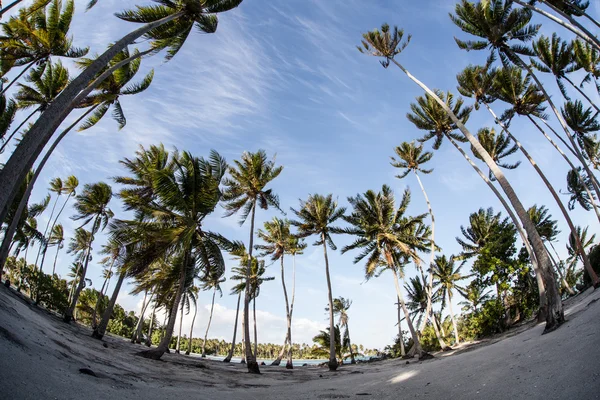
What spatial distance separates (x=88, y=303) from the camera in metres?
35.7

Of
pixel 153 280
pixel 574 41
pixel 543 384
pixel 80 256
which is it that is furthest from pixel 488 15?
pixel 80 256

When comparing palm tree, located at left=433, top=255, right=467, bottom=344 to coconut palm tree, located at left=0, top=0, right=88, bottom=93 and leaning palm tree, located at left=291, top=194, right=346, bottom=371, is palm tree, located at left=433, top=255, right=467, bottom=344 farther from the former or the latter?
coconut palm tree, located at left=0, top=0, right=88, bottom=93

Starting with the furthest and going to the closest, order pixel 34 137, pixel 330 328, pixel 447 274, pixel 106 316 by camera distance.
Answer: pixel 447 274 < pixel 330 328 < pixel 106 316 < pixel 34 137

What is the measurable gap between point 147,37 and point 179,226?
26.0ft

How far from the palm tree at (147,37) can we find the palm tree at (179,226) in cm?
508

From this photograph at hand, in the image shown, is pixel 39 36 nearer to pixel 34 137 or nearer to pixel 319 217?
pixel 34 137

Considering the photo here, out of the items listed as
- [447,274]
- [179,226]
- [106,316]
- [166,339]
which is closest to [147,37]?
[179,226]

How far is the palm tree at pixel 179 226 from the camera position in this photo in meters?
12.5

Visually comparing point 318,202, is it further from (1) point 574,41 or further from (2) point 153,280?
(1) point 574,41

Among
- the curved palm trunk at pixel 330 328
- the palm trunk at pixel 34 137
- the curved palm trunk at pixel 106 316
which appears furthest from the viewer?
the curved palm trunk at pixel 330 328

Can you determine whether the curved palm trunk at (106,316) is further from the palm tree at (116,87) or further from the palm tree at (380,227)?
the palm tree at (380,227)

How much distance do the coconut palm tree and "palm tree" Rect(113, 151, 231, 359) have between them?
6.03 meters

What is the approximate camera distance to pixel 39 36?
429 inches

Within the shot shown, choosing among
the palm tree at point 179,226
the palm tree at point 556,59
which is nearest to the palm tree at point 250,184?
the palm tree at point 179,226
